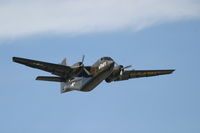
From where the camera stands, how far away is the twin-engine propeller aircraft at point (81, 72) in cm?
5469

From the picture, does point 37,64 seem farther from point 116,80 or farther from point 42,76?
point 116,80

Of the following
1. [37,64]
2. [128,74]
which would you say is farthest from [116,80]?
[37,64]

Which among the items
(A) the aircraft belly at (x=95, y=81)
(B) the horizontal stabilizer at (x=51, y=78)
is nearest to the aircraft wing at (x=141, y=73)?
(A) the aircraft belly at (x=95, y=81)

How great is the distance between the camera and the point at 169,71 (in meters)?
63.8

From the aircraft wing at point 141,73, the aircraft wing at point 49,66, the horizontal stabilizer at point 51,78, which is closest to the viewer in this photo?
the aircraft wing at point 49,66

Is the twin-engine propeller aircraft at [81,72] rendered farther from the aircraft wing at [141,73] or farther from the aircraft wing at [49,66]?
the aircraft wing at [141,73]

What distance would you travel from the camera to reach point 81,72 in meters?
57.5

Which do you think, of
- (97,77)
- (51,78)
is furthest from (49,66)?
(97,77)

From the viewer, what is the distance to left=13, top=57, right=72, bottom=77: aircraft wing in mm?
54375

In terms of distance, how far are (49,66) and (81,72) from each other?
3862 mm

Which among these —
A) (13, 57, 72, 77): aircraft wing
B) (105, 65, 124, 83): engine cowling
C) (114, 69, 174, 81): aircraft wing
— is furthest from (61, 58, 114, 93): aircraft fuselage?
(114, 69, 174, 81): aircraft wing

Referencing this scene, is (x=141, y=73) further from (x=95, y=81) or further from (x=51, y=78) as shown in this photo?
(x=51, y=78)

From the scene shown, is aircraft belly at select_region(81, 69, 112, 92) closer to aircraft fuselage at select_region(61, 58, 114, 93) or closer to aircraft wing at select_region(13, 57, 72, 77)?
aircraft fuselage at select_region(61, 58, 114, 93)

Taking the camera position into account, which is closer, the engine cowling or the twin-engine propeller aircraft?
the twin-engine propeller aircraft
